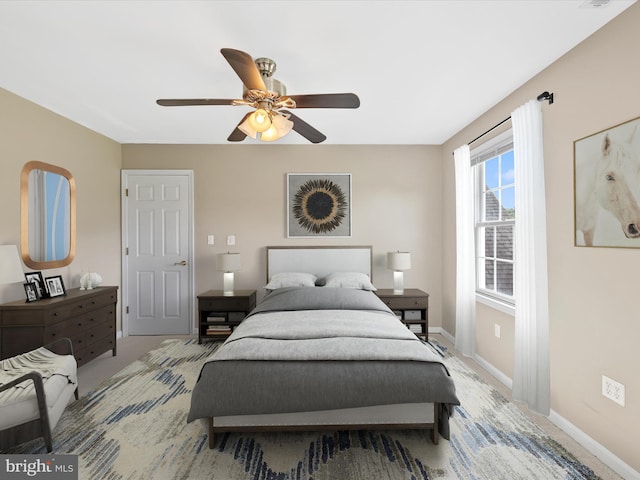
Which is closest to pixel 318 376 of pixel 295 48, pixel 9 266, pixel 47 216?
pixel 295 48

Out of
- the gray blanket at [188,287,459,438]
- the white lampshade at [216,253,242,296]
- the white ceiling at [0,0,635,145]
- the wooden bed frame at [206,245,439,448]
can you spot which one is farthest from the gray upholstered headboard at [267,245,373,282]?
the wooden bed frame at [206,245,439,448]

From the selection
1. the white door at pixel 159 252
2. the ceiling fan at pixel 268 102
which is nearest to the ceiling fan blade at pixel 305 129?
the ceiling fan at pixel 268 102

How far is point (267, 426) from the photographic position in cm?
196

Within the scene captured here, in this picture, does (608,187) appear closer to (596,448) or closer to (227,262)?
(596,448)

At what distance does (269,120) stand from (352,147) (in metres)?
2.48

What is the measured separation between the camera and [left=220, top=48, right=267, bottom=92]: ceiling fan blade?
1.62 m

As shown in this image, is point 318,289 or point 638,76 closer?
point 638,76

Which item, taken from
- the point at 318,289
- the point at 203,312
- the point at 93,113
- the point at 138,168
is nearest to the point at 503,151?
the point at 318,289

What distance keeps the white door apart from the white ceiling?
120 centimetres

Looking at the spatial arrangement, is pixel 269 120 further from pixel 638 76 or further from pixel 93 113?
pixel 93 113

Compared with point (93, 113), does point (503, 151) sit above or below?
below

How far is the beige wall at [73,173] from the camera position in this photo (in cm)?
278

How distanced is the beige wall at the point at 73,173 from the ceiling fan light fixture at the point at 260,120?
2352mm

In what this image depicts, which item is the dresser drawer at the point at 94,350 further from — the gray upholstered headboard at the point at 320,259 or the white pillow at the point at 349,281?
the white pillow at the point at 349,281
